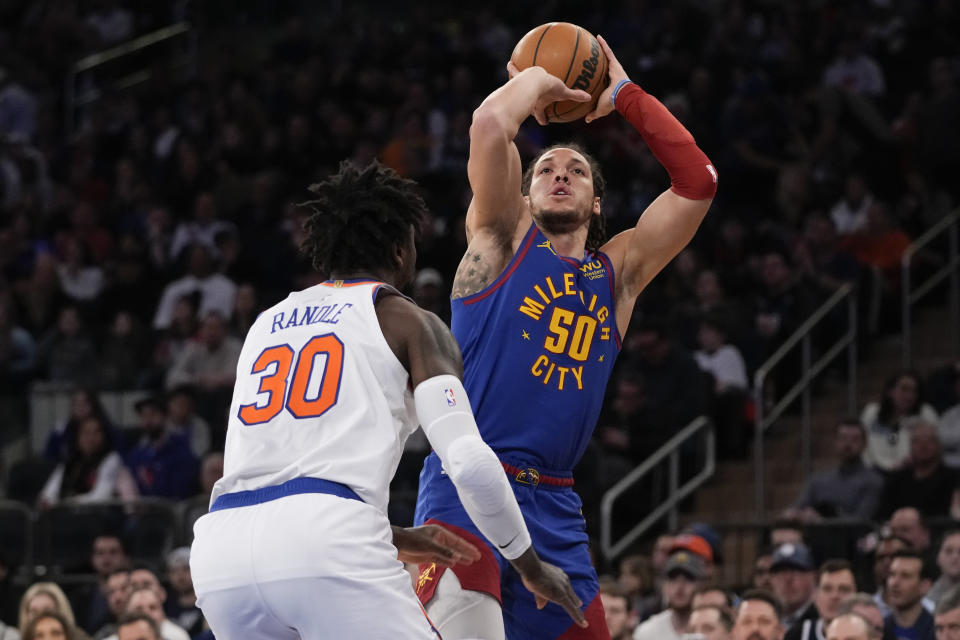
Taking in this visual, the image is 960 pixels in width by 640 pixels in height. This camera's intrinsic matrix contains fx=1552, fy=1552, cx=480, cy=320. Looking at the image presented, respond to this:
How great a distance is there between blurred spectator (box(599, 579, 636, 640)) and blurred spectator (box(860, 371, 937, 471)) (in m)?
3.24

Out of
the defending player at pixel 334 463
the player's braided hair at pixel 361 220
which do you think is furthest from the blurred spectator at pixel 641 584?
the player's braided hair at pixel 361 220

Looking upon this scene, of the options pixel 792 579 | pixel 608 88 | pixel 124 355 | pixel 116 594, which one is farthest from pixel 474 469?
pixel 124 355

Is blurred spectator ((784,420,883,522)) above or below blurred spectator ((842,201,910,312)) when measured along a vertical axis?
below

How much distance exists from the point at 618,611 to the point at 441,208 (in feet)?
23.9

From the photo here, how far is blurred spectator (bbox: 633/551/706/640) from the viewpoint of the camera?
1014 centimetres

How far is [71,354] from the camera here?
1567 cm

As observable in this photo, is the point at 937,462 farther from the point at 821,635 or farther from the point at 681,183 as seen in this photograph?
the point at 681,183

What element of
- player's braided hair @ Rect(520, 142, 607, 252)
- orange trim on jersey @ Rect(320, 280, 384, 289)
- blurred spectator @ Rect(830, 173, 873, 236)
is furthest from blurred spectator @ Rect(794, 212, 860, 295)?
orange trim on jersey @ Rect(320, 280, 384, 289)

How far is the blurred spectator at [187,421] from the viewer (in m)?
14.1

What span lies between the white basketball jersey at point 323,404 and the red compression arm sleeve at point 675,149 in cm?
200

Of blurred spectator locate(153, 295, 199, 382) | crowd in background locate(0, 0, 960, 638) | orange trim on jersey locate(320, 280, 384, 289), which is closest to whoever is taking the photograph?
orange trim on jersey locate(320, 280, 384, 289)

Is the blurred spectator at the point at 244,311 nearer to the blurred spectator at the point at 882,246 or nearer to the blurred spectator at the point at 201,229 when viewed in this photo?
the blurred spectator at the point at 201,229

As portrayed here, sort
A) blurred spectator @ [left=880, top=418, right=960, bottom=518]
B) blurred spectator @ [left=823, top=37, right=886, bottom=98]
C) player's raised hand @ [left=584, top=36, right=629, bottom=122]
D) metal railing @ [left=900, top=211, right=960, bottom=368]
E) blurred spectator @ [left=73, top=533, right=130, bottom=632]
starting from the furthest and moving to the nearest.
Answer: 1. blurred spectator @ [left=823, top=37, right=886, bottom=98]
2. metal railing @ [left=900, top=211, right=960, bottom=368]
3. blurred spectator @ [left=73, top=533, right=130, bottom=632]
4. blurred spectator @ [left=880, top=418, right=960, bottom=518]
5. player's raised hand @ [left=584, top=36, right=629, bottom=122]

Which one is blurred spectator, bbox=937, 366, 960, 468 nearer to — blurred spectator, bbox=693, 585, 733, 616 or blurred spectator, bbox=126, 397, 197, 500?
blurred spectator, bbox=693, 585, 733, 616
